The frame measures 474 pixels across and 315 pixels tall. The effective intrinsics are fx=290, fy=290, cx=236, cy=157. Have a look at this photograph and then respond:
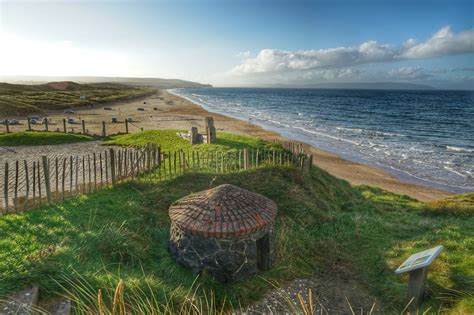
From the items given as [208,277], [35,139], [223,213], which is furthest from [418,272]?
[35,139]

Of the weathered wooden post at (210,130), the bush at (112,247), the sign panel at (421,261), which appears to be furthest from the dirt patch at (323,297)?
the weathered wooden post at (210,130)

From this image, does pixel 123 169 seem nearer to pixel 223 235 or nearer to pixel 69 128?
pixel 223 235

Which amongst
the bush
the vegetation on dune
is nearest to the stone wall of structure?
the bush

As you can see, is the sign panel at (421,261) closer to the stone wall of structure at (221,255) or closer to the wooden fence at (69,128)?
the stone wall of structure at (221,255)

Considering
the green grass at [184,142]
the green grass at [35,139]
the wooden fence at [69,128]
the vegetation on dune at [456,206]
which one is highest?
the green grass at [184,142]

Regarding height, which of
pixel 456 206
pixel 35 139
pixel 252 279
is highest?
pixel 35 139

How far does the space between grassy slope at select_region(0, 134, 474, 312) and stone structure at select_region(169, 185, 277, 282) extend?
265 mm

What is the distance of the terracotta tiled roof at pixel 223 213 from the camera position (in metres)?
5.75

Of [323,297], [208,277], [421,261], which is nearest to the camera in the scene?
[421,261]

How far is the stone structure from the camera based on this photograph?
229 inches

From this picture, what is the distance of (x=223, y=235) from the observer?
224 inches

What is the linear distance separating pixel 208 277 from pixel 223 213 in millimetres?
1329

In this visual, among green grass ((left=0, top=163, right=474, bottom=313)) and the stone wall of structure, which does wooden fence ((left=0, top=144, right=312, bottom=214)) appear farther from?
the stone wall of structure

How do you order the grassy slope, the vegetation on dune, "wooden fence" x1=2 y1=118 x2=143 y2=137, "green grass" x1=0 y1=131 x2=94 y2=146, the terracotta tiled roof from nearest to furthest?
the grassy slope, the terracotta tiled roof, the vegetation on dune, "green grass" x1=0 y1=131 x2=94 y2=146, "wooden fence" x1=2 y1=118 x2=143 y2=137
